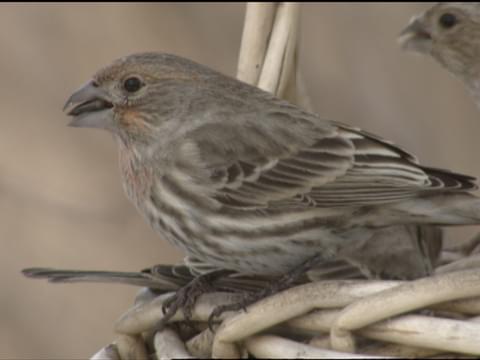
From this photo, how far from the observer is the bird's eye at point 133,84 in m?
2.97

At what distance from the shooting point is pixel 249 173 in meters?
2.84

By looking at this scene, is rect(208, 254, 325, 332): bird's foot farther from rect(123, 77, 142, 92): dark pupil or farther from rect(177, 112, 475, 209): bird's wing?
rect(123, 77, 142, 92): dark pupil

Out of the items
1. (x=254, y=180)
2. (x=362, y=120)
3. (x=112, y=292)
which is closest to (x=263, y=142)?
(x=254, y=180)

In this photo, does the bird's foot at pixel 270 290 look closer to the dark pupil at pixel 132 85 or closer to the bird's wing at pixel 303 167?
the bird's wing at pixel 303 167

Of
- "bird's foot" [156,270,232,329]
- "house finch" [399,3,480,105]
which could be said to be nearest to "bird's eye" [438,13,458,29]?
"house finch" [399,3,480,105]

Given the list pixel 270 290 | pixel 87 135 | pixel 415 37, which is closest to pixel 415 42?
pixel 415 37

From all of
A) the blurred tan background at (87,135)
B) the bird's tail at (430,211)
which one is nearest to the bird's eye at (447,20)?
the blurred tan background at (87,135)

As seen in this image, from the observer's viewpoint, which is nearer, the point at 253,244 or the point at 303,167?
the point at 253,244

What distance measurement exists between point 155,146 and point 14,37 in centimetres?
162

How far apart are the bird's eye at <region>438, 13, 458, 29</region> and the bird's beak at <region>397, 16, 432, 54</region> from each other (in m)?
0.07

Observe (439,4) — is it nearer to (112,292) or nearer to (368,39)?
(368,39)

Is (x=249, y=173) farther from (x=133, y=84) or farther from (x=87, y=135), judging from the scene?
(x=87, y=135)

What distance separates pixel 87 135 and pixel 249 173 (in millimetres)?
1783

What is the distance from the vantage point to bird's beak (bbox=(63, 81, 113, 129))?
291 centimetres
